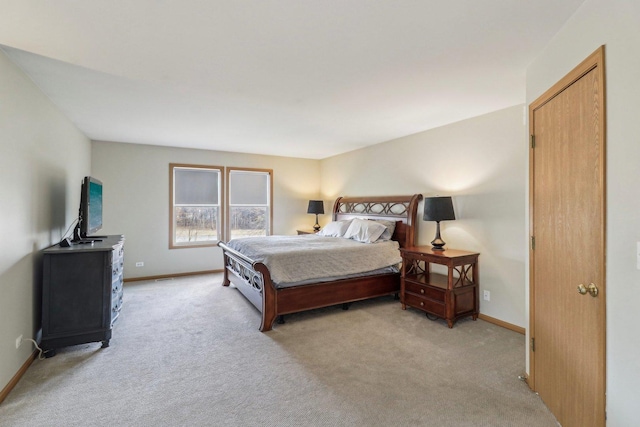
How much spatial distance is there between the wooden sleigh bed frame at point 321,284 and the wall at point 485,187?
242 mm

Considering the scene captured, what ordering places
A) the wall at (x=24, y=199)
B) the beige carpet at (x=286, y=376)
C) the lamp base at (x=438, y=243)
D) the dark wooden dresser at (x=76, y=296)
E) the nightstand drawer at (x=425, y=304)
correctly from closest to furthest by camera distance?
the beige carpet at (x=286, y=376), the wall at (x=24, y=199), the dark wooden dresser at (x=76, y=296), the nightstand drawer at (x=425, y=304), the lamp base at (x=438, y=243)

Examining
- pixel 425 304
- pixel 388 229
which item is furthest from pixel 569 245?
pixel 388 229

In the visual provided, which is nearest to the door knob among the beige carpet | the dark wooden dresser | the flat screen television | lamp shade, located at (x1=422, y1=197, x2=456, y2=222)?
the beige carpet

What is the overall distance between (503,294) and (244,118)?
3766mm

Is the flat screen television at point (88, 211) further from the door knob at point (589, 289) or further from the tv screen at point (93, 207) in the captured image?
the door knob at point (589, 289)

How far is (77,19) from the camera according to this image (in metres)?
1.83

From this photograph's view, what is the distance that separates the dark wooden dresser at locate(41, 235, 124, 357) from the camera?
9.07 feet

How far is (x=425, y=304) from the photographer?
12.3 feet

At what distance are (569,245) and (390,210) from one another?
3.34 metres

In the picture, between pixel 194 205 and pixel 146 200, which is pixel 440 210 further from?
pixel 146 200

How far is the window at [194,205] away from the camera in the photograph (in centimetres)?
589

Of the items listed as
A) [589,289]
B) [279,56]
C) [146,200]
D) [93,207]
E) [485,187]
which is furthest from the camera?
[146,200]

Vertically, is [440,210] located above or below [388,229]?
above

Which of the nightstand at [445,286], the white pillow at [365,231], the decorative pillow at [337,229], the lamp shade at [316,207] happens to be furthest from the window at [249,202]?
the nightstand at [445,286]
